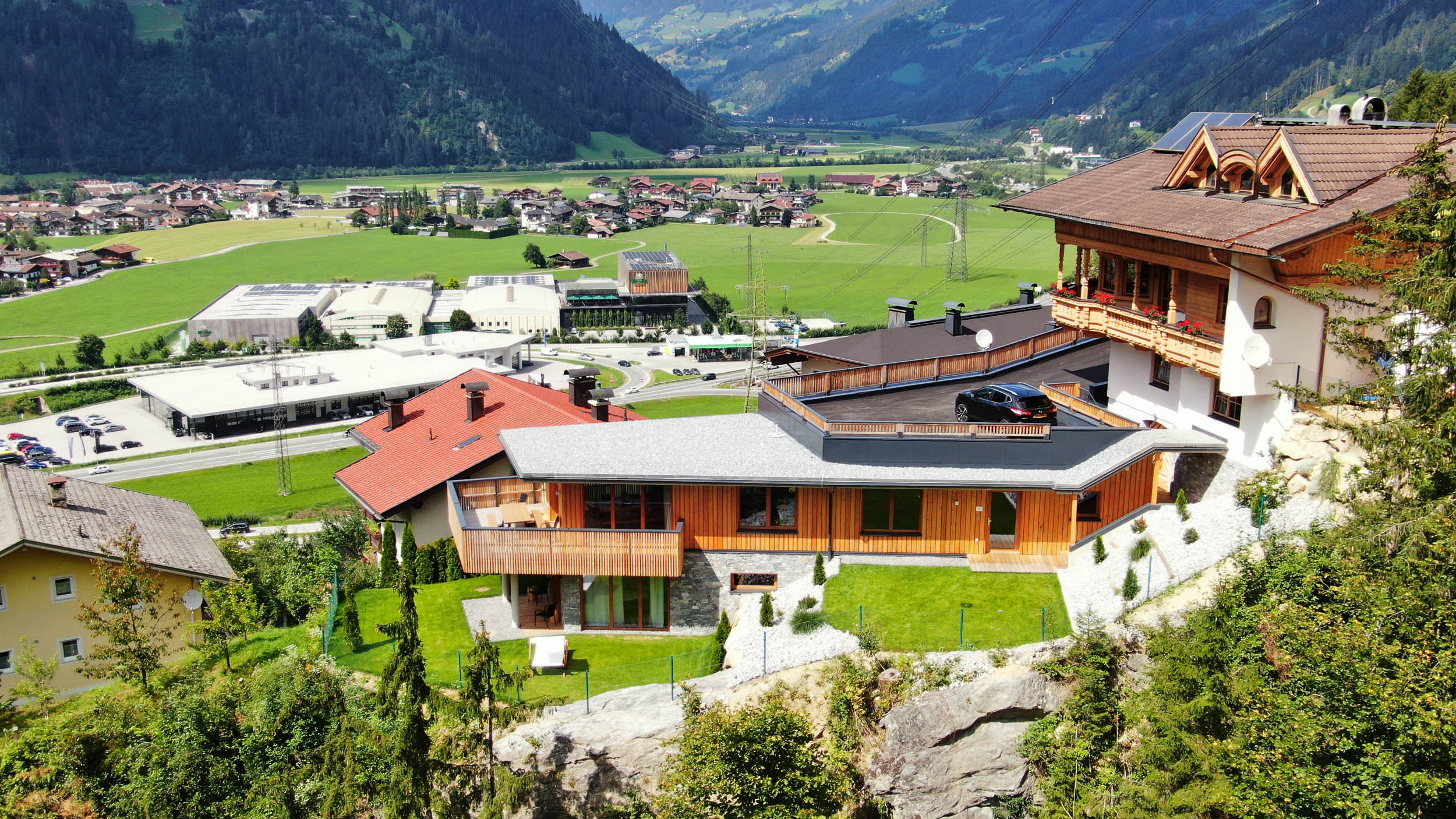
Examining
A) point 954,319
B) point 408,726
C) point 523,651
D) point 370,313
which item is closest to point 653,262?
point 370,313

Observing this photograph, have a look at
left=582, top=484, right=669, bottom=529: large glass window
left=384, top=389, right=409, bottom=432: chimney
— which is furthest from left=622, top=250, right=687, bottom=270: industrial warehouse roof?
left=582, top=484, right=669, bottom=529: large glass window

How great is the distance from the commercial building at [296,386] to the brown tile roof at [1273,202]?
7620 centimetres

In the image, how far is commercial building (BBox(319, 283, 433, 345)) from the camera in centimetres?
13850

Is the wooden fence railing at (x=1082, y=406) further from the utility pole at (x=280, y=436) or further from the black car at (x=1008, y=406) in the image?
the utility pole at (x=280, y=436)

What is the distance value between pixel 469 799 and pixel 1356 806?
54.4 feet

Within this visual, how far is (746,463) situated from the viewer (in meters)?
32.0

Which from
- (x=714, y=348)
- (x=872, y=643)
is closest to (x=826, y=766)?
(x=872, y=643)

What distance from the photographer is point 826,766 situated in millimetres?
23312

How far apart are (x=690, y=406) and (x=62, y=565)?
61122 mm

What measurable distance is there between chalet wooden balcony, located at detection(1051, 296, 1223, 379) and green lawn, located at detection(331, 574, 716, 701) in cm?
1504

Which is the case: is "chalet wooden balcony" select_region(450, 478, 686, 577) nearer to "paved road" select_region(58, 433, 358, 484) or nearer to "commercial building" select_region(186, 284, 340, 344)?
"paved road" select_region(58, 433, 358, 484)

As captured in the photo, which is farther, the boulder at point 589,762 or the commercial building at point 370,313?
the commercial building at point 370,313

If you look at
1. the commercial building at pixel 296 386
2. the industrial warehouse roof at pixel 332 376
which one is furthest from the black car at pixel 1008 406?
the industrial warehouse roof at pixel 332 376

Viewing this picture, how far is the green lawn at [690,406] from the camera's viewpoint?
296 feet
